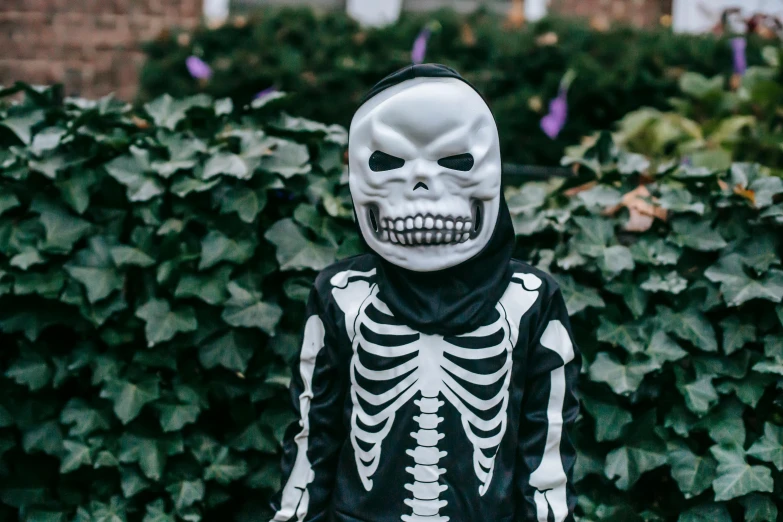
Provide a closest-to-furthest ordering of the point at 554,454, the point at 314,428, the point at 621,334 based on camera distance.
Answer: the point at 554,454 < the point at 314,428 < the point at 621,334

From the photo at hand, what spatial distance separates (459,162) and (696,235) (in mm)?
1078

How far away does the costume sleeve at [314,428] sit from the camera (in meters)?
1.92

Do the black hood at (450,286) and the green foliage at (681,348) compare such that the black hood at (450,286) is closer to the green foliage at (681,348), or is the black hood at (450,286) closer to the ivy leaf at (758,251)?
the green foliage at (681,348)

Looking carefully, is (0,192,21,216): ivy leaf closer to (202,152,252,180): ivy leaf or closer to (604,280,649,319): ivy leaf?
(202,152,252,180): ivy leaf


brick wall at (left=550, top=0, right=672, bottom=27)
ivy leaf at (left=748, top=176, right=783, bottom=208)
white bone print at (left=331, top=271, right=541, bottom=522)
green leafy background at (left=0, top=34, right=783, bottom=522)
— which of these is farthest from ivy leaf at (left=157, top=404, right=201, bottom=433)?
brick wall at (left=550, top=0, right=672, bottom=27)

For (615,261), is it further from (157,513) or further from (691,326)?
(157,513)

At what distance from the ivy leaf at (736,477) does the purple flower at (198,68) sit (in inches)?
140

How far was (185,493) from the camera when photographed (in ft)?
8.50

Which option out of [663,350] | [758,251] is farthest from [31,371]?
[758,251]

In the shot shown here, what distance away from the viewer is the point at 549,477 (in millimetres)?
1812

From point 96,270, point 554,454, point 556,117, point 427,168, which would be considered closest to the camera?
point 427,168

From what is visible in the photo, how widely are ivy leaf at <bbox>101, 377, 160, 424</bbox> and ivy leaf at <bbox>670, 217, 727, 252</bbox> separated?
5.59 ft

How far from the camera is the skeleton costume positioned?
174 cm

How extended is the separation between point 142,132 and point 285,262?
708mm
